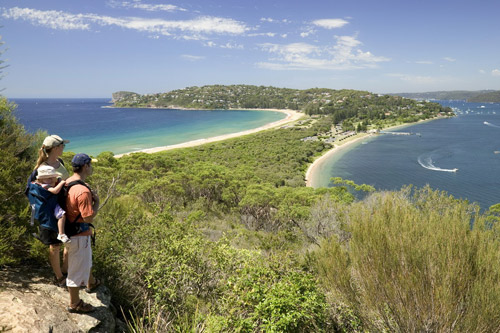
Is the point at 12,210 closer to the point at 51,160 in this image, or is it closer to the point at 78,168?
the point at 51,160

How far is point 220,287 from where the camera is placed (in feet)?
16.3

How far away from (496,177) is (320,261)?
4466cm

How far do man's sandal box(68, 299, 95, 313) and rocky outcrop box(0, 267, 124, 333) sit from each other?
5cm

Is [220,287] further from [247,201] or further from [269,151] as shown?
[269,151]

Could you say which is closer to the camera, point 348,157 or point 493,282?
point 493,282

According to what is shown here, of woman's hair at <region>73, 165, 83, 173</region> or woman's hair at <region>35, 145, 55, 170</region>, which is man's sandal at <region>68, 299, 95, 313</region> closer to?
woman's hair at <region>73, 165, 83, 173</region>

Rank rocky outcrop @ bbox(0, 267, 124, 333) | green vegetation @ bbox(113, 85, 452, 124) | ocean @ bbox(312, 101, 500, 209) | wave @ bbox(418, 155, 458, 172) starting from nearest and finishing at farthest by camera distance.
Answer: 1. rocky outcrop @ bbox(0, 267, 124, 333)
2. ocean @ bbox(312, 101, 500, 209)
3. wave @ bbox(418, 155, 458, 172)
4. green vegetation @ bbox(113, 85, 452, 124)

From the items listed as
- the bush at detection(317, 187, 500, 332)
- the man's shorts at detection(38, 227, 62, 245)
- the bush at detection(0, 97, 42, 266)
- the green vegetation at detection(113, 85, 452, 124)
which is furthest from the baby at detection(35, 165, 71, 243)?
the green vegetation at detection(113, 85, 452, 124)

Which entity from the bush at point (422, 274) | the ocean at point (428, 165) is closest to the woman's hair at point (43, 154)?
the bush at point (422, 274)

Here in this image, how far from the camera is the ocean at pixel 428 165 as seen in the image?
3419cm

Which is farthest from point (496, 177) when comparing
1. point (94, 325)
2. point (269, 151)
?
point (94, 325)

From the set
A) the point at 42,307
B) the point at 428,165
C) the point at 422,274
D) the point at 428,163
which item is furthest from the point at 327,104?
the point at 42,307

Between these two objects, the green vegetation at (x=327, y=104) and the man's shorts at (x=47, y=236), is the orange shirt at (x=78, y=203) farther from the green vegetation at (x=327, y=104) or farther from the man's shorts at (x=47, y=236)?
the green vegetation at (x=327, y=104)

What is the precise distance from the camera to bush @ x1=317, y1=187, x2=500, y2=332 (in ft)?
11.9
